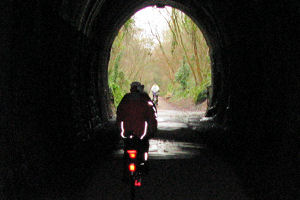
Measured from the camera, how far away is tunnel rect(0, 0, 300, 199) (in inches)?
245

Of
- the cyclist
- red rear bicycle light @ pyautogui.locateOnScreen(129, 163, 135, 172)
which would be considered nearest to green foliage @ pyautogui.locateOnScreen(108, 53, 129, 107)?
the cyclist

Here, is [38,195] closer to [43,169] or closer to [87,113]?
[43,169]

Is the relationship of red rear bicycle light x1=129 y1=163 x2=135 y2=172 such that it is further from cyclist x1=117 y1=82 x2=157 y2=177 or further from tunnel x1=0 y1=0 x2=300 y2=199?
tunnel x1=0 y1=0 x2=300 y2=199

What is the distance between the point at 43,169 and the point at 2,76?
211 centimetres

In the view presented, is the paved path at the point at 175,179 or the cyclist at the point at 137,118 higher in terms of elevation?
the cyclist at the point at 137,118

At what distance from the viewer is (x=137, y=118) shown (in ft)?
20.0

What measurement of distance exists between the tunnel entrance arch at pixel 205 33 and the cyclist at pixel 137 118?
28.3 feet

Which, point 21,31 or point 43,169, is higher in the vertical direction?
point 21,31

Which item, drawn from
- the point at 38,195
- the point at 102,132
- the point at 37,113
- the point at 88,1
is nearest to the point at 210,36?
the point at 102,132

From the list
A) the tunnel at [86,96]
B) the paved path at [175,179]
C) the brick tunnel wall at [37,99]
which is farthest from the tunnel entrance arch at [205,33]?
the paved path at [175,179]

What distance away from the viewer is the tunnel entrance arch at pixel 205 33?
54.0 ft

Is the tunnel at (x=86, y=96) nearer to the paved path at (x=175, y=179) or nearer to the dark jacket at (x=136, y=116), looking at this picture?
the paved path at (x=175, y=179)

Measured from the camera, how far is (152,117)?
6.16 meters

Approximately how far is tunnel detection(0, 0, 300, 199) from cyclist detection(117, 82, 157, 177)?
5.03 ft
